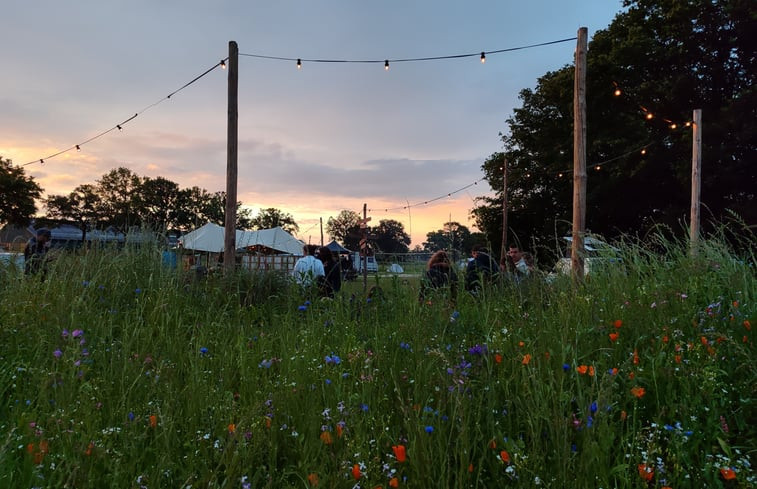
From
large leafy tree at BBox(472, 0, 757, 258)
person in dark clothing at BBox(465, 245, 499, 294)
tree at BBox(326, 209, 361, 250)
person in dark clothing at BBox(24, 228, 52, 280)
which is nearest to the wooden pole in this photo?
person in dark clothing at BBox(465, 245, 499, 294)

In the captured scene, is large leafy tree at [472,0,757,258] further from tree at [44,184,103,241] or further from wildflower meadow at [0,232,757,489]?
tree at [44,184,103,241]

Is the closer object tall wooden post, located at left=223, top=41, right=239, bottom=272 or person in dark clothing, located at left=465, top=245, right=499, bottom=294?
person in dark clothing, located at left=465, top=245, right=499, bottom=294

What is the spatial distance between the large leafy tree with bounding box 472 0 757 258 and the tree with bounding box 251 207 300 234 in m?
53.5

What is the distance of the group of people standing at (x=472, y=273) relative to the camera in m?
3.77

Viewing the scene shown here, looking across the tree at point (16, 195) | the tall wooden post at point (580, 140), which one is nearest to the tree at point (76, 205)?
the tree at point (16, 195)

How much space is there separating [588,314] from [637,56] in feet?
73.8

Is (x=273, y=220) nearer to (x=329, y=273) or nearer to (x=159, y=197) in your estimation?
(x=159, y=197)

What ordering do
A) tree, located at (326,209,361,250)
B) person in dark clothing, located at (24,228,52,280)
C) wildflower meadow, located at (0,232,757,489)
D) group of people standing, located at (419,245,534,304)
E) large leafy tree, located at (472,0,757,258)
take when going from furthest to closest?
tree, located at (326,209,361,250)
large leafy tree, located at (472,0,757,258)
person in dark clothing, located at (24,228,52,280)
group of people standing, located at (419,245,534,304)
wildflower meadow, located at (0,232,757,489)

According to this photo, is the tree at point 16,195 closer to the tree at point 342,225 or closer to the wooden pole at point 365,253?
the wooden pole at point 365,253

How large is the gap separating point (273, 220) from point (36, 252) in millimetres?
67847

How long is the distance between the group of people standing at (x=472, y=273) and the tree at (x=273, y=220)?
67.4 meters

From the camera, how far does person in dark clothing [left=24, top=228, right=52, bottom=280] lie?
4.61 metres

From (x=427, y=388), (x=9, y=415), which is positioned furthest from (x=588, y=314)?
(x=9, y=415)

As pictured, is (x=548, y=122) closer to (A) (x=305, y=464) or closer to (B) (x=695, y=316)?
(B) (x=695, y=316)
